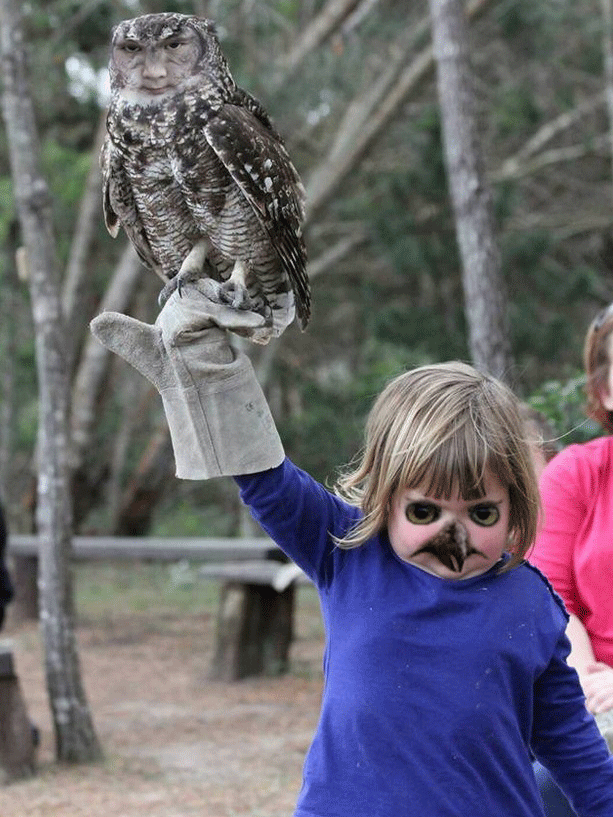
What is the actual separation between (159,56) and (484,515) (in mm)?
1249

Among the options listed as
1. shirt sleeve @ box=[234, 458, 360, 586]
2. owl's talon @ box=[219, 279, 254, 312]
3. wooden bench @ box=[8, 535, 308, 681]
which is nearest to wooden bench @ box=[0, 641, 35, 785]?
wooden bench @ box=[8, 535, 308, 681]

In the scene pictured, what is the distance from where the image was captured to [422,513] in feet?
5.50

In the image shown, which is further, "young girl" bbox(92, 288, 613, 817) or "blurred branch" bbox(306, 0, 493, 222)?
"blurred branch" bbox(306, 0, 493, 222)

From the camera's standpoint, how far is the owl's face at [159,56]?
7.41ft

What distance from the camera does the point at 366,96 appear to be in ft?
38.7

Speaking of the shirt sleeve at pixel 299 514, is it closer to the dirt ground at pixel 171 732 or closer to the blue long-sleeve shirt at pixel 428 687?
the blue long-sleeve shirt at pixel 428 687

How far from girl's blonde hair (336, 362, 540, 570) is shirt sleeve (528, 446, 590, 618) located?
0.67 metres

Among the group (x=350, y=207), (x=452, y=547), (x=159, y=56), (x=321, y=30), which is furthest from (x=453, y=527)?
(x=350, y=207)

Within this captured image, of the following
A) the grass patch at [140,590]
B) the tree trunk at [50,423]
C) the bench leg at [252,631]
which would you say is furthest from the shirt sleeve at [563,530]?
the grass patch at [140,590]

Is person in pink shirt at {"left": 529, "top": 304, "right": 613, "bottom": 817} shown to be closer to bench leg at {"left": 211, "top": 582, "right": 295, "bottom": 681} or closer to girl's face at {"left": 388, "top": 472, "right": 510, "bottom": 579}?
girl's face at {"left": 388, "top": 472, "right": 510, "bottom": 579}

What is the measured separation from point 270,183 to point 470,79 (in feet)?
10.8

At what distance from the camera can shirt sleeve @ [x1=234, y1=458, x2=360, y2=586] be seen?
168cm

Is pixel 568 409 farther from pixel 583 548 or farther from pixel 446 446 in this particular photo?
pixel 446 446

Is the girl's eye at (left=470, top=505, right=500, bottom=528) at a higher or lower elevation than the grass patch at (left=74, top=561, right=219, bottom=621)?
higher
